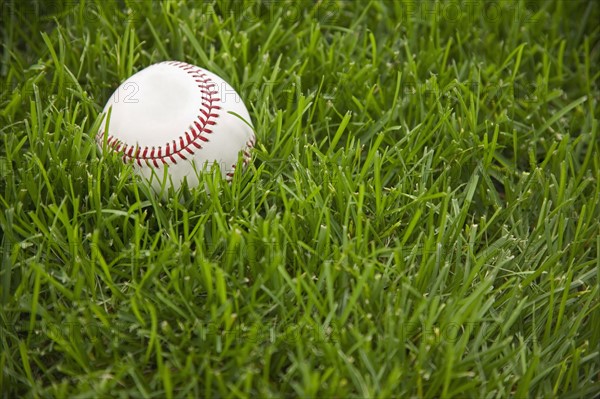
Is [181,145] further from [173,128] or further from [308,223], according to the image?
[308,223]

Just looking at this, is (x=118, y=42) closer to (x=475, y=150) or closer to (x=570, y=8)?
(x=475, y=150)

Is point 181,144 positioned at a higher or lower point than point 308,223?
higher

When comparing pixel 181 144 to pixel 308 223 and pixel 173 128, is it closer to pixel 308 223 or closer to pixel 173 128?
pixel 173 128

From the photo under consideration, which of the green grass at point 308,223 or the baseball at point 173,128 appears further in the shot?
the baseball at point 173,128

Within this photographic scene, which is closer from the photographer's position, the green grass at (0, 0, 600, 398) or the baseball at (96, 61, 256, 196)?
the green grass at (0, 0, 600, 398)

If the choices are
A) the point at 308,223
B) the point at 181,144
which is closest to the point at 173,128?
the point at 181,144

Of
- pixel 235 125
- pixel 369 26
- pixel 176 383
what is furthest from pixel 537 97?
pixel 176 383
